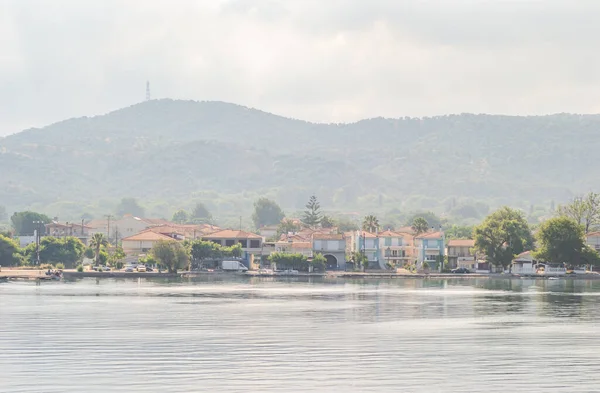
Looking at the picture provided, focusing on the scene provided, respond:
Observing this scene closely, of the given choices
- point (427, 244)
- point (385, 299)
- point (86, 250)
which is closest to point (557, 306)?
point (385, 299)

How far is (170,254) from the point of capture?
459 feet

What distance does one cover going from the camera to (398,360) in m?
47.7

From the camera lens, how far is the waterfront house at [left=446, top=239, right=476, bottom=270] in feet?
549

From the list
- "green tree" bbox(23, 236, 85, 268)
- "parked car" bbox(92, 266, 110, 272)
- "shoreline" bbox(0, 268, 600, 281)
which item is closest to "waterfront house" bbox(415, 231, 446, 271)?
"shoreline" bbox(0, 268, 600, 281)

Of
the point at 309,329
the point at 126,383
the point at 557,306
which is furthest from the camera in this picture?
the point at 557,306

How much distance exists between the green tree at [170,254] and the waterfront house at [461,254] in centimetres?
4614

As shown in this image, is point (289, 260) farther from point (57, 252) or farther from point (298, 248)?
point (57, 252)

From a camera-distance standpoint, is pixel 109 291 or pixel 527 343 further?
pixel 109 291

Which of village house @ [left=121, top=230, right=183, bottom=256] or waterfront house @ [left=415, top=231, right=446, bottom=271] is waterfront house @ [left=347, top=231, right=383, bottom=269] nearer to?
waterfront house @ [left=415, top=231, right=446, bottom=271]

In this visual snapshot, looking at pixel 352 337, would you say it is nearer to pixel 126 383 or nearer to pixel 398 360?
pixel 398 360

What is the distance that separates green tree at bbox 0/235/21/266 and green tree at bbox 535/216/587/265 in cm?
7458

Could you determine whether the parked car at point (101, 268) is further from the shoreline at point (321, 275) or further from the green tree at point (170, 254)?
the green tree at point (170, 254)

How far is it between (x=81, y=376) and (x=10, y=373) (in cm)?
301

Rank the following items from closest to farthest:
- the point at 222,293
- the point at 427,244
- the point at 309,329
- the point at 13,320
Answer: the point at 309,329 < the point at 13,320 < the point at 222,293 < the point at 427,244
